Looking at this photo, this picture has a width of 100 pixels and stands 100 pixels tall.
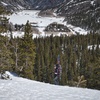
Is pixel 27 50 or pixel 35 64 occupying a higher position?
pixel 27 50

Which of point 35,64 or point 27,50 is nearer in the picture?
point 27,50

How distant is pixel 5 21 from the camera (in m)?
40.8

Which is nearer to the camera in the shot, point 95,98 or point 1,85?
point 95,98

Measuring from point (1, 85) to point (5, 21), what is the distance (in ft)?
51.7

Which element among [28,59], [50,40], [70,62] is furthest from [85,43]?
[28,59]

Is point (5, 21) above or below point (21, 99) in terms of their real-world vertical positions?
above

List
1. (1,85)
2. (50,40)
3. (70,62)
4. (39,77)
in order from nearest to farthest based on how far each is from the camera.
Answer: (1,85) < (39,77) < (70,62) < (50,40)

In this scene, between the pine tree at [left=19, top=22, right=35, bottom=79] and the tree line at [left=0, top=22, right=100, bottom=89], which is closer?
the tree line at [left=0, top=22, right=100, bottom=89]

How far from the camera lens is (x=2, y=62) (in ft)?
149

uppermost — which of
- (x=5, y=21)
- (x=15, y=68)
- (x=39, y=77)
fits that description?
(x=5, y=21)

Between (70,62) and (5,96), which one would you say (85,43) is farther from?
(5,96)

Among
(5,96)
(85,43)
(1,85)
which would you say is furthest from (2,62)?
(85,43)

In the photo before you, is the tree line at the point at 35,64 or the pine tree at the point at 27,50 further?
the pine tree at the point at 27,50

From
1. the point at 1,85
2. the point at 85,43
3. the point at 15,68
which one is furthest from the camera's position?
the point at 85,43
